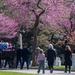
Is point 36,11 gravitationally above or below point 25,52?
above

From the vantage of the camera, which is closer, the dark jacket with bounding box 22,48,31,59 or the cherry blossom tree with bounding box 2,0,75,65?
the dark jacket with bounding box 22,48,31,59

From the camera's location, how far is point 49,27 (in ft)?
149

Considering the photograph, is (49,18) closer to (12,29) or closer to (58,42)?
(12,29)

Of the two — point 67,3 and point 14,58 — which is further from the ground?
point 67,3

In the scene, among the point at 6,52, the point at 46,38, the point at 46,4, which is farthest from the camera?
the point at 46,38

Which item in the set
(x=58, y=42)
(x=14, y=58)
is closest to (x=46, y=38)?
(x=58, y=42)

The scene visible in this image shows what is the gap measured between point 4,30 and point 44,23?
5.50 metres

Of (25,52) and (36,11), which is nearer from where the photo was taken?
(25,52)

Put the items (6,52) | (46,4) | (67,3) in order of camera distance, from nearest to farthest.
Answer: (6,52)
(46,4)
(67,3)

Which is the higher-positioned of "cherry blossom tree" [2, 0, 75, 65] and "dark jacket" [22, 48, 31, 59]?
"cherry blossom tree" [2, 0, 75, 65]

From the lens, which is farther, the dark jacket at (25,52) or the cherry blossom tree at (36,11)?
the cherry blossom tree at (36,11)

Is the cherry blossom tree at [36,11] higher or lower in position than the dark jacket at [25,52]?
higher

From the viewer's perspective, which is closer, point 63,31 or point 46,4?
point 46,4

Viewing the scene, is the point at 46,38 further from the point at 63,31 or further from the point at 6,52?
the point at 6,52
